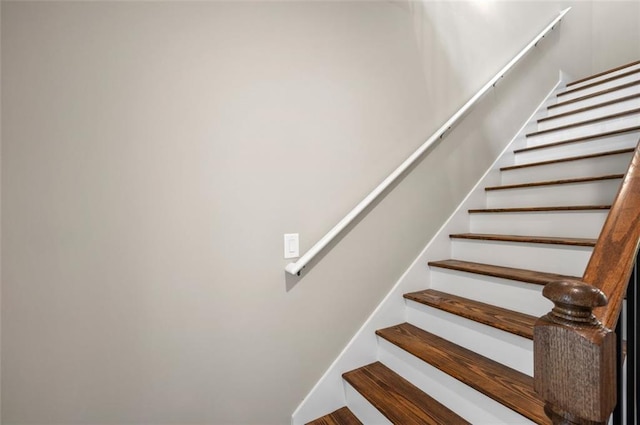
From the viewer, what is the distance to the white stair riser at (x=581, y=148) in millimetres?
1907

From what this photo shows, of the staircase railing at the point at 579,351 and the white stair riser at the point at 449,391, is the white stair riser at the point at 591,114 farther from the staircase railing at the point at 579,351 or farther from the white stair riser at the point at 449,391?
the staircase railing at the point at 579,351

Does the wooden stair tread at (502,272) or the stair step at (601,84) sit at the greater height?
the stair step at (601,84)

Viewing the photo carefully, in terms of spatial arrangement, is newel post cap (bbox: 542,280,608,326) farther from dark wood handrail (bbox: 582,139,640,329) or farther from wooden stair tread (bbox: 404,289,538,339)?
wooden stair tread (bbox: 404,289,538,339)

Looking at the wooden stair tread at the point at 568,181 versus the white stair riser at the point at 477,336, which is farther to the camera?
the wooden stair tread at the point at 568,181

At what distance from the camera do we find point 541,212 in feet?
5.87

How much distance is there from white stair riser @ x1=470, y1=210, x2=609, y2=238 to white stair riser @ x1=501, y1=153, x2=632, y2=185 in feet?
1.45

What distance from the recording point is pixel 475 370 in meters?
1.26

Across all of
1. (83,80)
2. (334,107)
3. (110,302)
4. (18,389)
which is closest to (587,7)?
(334,107)

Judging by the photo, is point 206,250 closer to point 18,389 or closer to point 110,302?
point 110,302

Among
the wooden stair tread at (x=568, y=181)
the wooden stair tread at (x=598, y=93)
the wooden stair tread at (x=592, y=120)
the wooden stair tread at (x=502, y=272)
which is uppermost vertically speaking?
the wooden stair tread at (x=598, y=93)

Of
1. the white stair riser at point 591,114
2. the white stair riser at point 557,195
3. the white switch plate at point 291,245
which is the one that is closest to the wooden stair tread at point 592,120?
the white stair riser at point 591,114

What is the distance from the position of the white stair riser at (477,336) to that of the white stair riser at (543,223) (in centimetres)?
79

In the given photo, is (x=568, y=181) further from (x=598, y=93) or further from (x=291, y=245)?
(x=291, y=245)

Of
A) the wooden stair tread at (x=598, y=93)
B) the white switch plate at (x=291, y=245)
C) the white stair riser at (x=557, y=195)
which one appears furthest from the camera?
the wooden stair tread at (x=598, y=93)
